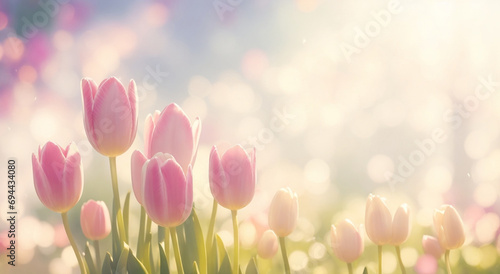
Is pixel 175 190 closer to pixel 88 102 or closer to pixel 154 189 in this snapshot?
pixel 154 189

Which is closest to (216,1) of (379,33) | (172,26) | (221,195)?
(172,26)

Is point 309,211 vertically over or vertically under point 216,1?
under

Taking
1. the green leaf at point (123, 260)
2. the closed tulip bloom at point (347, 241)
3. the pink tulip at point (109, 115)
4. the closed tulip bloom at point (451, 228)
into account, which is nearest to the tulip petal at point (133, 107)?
the pink tulip at point (109, 115)

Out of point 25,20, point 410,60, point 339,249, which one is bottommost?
point 339,249

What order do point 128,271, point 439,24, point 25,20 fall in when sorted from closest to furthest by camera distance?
point 128,271, point 25,20, point 439,24

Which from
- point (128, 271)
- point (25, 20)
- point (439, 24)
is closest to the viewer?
point (128, 271)

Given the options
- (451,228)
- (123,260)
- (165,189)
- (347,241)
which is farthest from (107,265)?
(451,228)

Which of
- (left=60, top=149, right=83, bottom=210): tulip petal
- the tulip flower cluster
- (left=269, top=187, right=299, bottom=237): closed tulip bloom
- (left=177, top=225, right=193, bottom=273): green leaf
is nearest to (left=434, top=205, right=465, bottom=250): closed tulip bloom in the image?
the tulip flower cluster

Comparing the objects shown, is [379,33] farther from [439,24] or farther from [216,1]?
[216,1]
